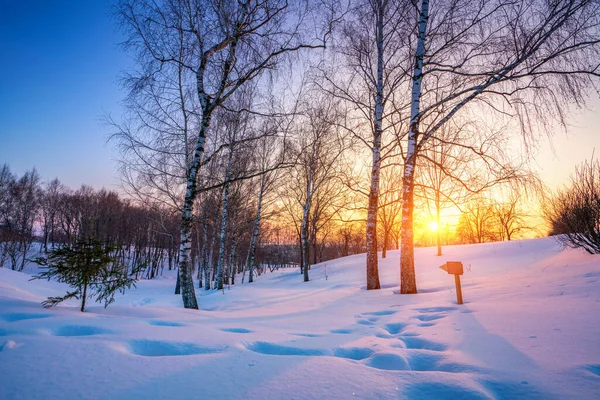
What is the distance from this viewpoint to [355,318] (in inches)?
180

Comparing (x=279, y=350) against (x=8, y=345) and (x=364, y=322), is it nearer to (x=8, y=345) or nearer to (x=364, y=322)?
(x=8, y=345)

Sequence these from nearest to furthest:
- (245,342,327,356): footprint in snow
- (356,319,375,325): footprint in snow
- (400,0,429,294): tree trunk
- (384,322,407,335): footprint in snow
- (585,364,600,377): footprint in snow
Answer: (585,364,600,377): footprint in snow
(245,342,327,356): footprint in snow
(384,322,407,335): footprint in snow
(356,319,375,325): footprint in snow
(400,0,429,294): tree trunk

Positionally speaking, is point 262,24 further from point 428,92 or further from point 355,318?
point 355,318

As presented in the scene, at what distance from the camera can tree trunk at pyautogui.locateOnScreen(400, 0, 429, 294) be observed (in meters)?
6.70

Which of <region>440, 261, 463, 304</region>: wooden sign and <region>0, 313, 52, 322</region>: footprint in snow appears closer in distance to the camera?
<region>0, 313, 52, 322</region>: footprint in snow

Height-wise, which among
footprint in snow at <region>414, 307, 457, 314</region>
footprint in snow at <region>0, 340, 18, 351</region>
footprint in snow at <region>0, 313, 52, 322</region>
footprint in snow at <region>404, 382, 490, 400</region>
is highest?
footprint in snow at <region>0, 340, 18, 351</region>

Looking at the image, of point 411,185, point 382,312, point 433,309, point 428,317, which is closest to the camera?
point 428,317

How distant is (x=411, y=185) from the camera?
689 centimetres

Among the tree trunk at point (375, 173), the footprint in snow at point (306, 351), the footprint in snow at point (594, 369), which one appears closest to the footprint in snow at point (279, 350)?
the footprint in snow at point (306, 351)

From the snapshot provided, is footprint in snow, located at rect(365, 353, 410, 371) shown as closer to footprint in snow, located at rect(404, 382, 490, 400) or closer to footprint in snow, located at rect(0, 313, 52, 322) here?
footprint in snow, located at rect(404, 382, 490, 400)

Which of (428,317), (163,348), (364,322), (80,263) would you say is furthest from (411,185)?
(80,263)

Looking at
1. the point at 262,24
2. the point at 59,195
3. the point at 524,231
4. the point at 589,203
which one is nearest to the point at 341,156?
the point at 262,24

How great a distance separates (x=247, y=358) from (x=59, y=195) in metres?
46.9

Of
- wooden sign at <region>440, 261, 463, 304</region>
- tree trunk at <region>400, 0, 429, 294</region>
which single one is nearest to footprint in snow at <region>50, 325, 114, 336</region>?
wooden sign at <region>440, 261, 463, 304</region>
